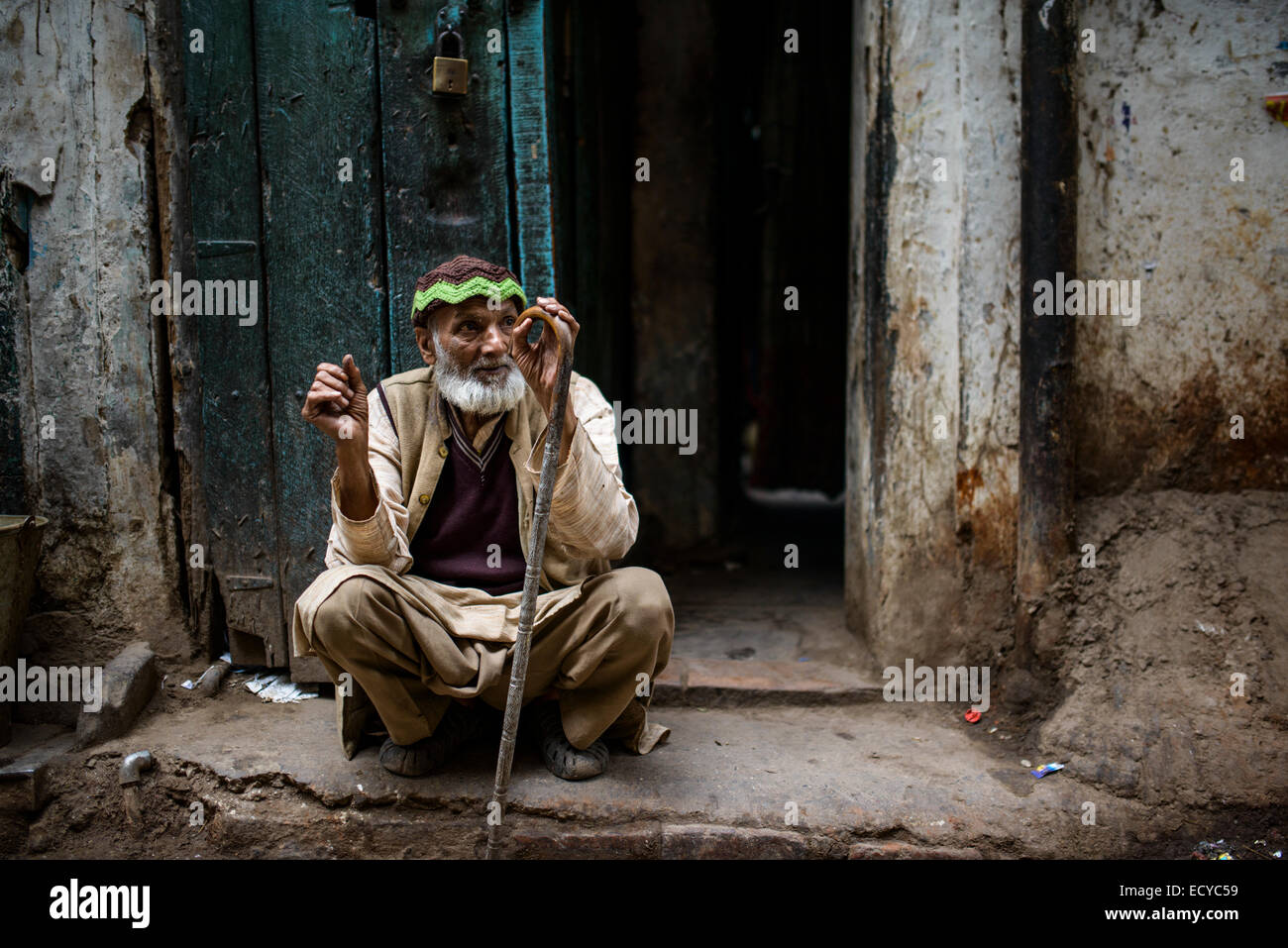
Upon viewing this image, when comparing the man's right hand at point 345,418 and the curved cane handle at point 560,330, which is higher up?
the curved cane handle at point 560,330

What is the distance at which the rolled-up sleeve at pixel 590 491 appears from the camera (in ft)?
8.79

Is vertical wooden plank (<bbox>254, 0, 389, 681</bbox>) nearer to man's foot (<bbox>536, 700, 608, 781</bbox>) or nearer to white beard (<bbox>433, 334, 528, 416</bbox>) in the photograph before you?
white beard (<bbox>433, 334, 528, 416</bbox>)

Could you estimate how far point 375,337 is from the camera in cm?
350

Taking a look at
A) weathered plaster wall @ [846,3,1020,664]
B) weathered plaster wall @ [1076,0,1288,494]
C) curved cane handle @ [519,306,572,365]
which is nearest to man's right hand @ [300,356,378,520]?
curved cane handle @ [519,306,572,365]

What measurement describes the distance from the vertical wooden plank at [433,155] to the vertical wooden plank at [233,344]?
0.50 meters

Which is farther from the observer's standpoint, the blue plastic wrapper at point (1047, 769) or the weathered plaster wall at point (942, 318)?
the weathered plaster wall at point (942, 318)

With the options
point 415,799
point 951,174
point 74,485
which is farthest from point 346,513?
point 951,174

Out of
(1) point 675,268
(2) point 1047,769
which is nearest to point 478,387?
(2) point 1047,769

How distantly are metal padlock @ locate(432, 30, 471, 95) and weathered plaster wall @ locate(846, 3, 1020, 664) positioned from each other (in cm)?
152

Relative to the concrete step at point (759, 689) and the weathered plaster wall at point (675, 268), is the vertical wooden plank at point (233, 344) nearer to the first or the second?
the concrete step at point (759, 689)

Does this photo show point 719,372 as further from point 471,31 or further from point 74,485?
point 74,485

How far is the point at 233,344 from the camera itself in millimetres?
3553

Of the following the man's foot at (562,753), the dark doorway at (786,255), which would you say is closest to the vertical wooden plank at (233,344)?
the man's foot at (562,753)

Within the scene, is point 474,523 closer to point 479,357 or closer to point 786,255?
point 479,357
